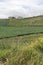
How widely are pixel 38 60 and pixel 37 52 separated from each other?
1.44 ft

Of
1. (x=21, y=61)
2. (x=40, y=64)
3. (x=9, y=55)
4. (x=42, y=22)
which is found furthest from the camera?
(x=42, y=22)

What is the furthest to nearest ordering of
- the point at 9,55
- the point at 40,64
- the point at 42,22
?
the point at 42,22 → the point at 9,55 → the point at 40,64

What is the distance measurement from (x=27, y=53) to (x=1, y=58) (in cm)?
115

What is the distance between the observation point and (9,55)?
7.38 metres

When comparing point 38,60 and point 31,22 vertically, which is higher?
point 38,60

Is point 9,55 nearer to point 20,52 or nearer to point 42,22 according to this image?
point 20,52

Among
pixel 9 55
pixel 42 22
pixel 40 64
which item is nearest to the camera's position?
pixel 40 64

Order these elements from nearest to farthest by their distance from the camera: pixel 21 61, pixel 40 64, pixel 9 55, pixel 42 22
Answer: pixel 40 64 → pixel 21 61 → pixel 9 55 → pixel 42 22

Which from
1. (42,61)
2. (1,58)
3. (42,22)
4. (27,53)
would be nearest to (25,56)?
(27,53)

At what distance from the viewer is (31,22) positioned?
37094 millimetres

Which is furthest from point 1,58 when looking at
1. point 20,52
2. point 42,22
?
point 42,22

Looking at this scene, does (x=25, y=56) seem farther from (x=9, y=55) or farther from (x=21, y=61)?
(x=9, y=55)

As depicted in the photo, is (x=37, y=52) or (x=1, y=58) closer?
(x=37, y=52)

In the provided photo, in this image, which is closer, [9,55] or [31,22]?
[9,55]
